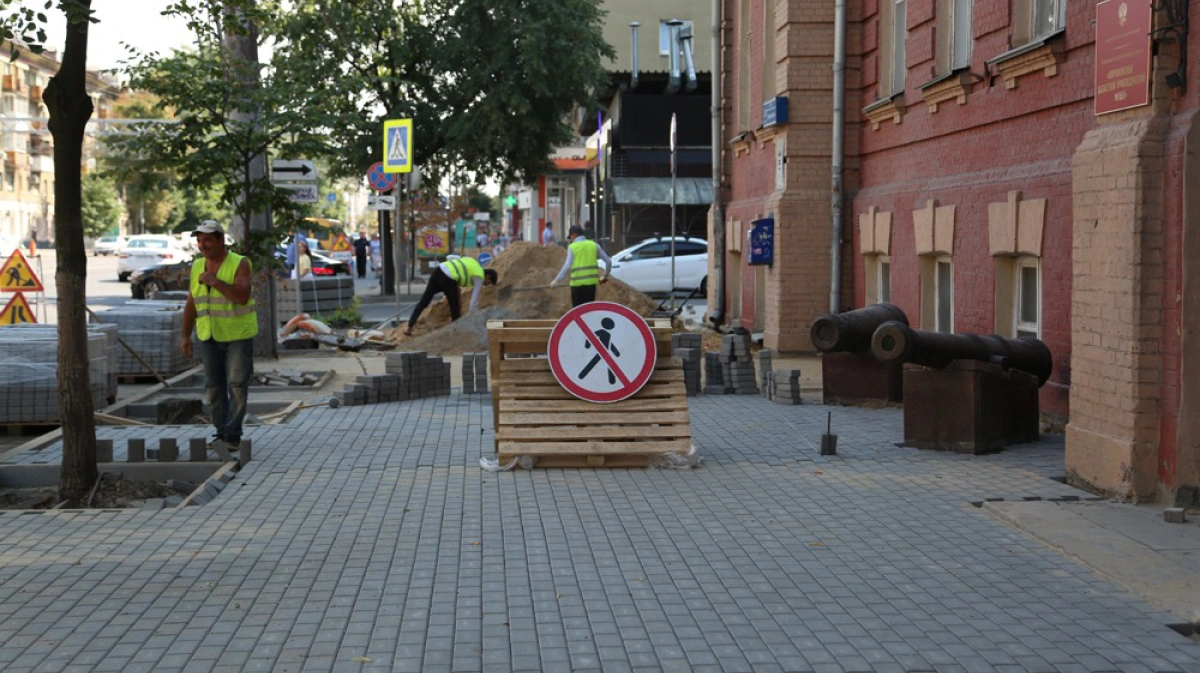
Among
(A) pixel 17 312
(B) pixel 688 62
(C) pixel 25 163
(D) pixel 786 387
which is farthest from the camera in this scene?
(C) pixel 25 163

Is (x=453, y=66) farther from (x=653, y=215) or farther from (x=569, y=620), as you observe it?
(x=569, y=620)

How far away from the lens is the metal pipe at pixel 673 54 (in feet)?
155

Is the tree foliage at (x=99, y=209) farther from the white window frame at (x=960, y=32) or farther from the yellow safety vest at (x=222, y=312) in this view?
the yellow safety vest at (x=222, y=312)

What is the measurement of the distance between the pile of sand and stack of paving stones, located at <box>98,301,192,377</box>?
5.15 meters

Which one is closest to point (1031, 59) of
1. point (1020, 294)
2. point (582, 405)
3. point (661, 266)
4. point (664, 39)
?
point (1020, 294)

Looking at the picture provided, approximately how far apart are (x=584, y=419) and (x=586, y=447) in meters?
0.26

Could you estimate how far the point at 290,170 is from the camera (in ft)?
60.4

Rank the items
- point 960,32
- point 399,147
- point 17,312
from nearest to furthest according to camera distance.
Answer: point 960,32, point 17,312, point 399,147

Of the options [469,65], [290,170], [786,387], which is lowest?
[786,387]

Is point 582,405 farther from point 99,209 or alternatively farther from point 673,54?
point 99,209

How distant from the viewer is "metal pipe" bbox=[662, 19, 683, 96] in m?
47.2

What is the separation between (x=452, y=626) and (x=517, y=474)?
13.0ft

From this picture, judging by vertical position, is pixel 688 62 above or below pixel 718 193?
above

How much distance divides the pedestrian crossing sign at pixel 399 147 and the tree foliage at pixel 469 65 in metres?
15.8
